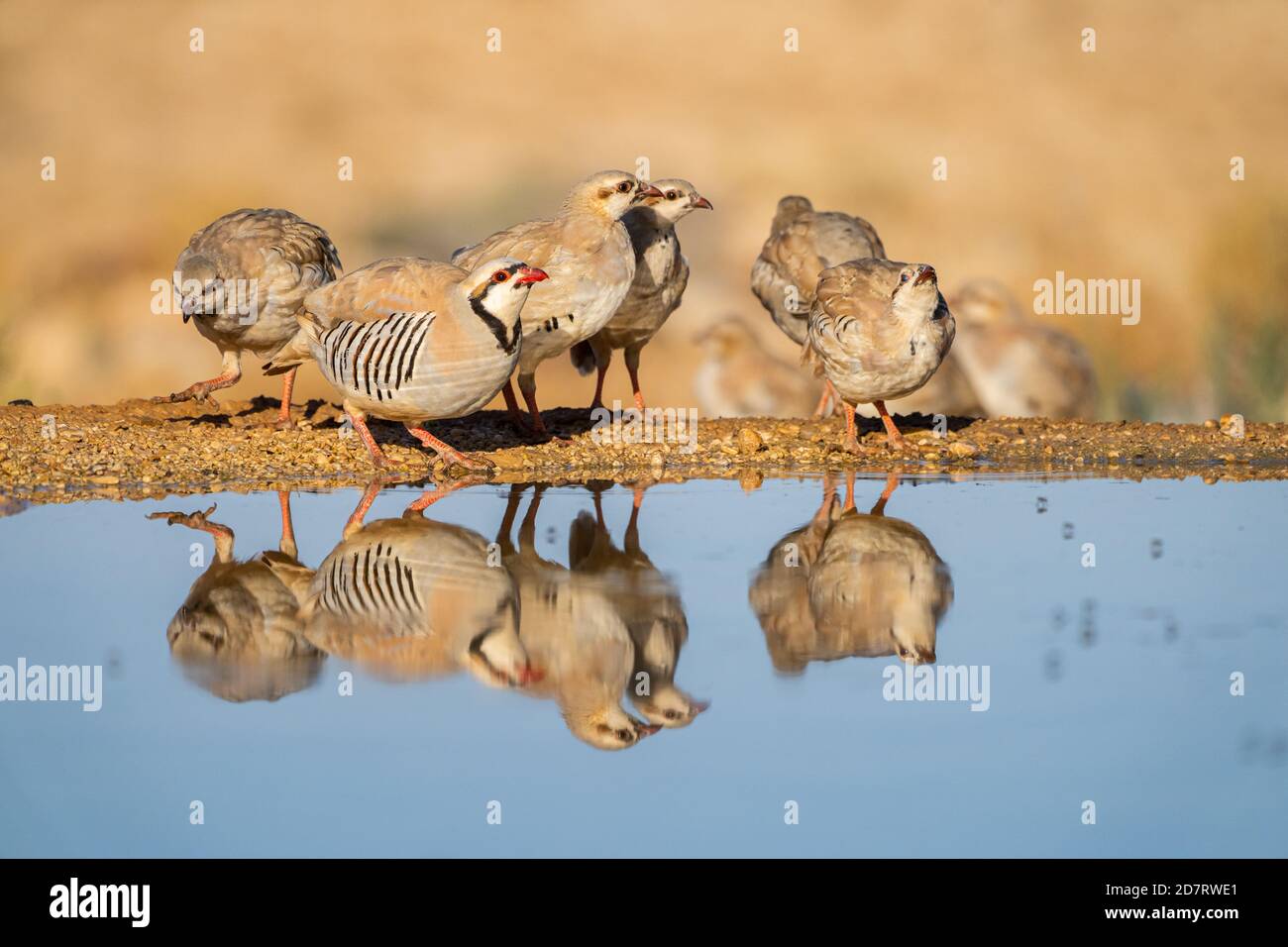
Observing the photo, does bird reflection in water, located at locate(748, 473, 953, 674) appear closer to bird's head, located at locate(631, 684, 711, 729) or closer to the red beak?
bird's head, located at locate(631, 684, 711, 729)

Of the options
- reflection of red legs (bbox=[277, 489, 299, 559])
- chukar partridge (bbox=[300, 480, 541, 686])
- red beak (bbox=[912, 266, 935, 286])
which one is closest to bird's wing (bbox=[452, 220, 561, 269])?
reflection of red legs (bbox=[277, 489, 299, 559])

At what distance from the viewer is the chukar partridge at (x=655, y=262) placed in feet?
36.2

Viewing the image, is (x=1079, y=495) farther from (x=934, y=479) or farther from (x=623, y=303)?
(x=623, y=303)

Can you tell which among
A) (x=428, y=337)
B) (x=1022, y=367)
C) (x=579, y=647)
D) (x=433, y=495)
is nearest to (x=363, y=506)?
(x=433, y=495)

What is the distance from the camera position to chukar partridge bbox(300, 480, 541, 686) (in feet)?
19.3

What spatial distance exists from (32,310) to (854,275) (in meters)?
9.70

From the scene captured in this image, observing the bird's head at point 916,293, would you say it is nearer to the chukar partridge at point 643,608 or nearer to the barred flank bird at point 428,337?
the barred flank bird at point 428,337

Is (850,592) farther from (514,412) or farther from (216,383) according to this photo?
(216,383)

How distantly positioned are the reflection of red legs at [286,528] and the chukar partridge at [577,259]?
1923mm

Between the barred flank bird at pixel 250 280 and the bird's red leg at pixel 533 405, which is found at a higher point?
the barred flank bird at pixel 250 280

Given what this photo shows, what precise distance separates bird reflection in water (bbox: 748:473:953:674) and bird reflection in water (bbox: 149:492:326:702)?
158cm

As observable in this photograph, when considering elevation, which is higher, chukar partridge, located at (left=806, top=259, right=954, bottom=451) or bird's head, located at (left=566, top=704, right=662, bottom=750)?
chukar partridge, located at (left=806, top=259, right=954, bottom=451)

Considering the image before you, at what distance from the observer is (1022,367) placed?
1398cm

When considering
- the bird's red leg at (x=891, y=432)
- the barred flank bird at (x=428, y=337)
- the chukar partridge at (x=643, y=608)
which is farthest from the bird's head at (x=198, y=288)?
the bird's red leg at (x=891, y=432)
